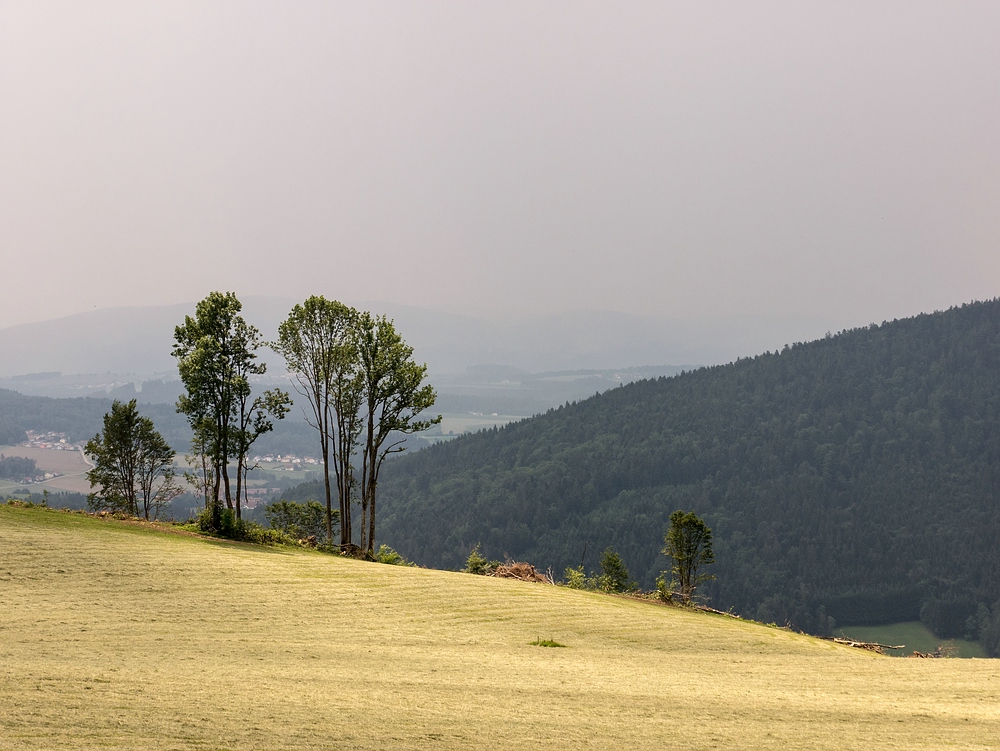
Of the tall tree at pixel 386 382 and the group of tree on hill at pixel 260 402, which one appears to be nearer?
the group of tree on hill at pixel 260 402

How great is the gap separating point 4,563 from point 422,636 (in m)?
10.7

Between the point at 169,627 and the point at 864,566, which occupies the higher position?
the point at 169,627

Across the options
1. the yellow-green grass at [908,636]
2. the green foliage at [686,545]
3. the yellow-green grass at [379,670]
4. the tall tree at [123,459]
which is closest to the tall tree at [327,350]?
the tall tree at [123,459]

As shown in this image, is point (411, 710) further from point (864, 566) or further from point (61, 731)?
point (864, 566)

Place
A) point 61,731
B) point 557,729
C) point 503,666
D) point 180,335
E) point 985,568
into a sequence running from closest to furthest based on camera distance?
point 61,731 → point 557,729 → point 503,666 → point 180,335 → point 985,568

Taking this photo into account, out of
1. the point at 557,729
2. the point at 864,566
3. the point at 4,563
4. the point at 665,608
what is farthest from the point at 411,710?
the point at 864,566

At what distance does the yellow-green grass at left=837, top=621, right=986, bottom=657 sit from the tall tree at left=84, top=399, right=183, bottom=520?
163032 millimetres

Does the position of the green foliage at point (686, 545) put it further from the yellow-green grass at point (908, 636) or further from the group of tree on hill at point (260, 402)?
the yellow-green grass at point (908, 636)

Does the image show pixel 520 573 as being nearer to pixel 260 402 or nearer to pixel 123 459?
pixel 260 402

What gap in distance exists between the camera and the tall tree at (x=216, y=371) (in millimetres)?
32406

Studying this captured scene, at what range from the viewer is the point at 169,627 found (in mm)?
14578

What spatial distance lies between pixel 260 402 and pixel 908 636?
19233cm

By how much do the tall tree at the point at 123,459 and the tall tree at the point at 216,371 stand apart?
2107 cm

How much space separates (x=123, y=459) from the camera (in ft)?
176
